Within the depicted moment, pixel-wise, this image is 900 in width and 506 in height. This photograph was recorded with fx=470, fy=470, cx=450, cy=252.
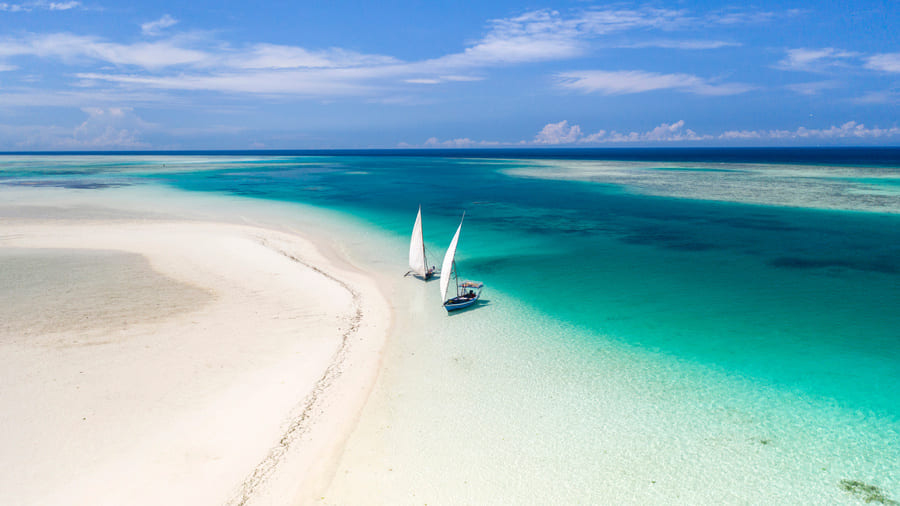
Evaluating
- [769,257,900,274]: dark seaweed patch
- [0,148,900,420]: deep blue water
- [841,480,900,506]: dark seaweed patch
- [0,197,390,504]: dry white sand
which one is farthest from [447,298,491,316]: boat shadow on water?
[769,257,900,274]: dark seaweed patch

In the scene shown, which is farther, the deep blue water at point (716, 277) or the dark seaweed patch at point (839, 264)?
the dark seaweed patch at point (839, 264)

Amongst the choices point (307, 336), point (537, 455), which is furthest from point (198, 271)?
point (537, 455)

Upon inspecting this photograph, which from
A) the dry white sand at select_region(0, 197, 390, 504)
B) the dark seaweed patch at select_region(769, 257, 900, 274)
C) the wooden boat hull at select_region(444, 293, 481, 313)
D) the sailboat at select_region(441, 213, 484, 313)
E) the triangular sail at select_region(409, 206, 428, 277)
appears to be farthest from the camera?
the dark seaweed patch at select_region(769, 257, 900, 274)

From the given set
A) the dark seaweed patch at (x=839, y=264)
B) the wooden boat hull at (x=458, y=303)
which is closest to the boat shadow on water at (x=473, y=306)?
the wooden boat hull at (x=458, y=303)

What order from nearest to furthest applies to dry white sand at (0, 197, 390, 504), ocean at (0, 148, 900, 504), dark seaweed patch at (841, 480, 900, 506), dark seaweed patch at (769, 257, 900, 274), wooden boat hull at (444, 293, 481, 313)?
1. dark seaweed patch at (841, 480, 900, 506)
2. dry white sand at (0, 197, 390, 504)
3. ocean at (0, 148, 900, 504)
4. wooden boat hull at (444, 293, 481, 313)
5. dark seaweed patch at (769, 257, 900, 274)

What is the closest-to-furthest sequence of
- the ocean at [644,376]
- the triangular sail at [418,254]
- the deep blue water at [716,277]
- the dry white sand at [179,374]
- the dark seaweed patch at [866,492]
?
1. the dark seaweed patch at [866,492]
2. the dry white sand at [179,374]
3. the ocean at [644,376]
4. the deep blue water at [716,277]
5. the triangular sail at [418,254]

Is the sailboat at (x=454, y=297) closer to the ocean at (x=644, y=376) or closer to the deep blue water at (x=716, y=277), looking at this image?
the ocean at (x=644, y=376)

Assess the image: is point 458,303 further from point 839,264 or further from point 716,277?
point 839,264

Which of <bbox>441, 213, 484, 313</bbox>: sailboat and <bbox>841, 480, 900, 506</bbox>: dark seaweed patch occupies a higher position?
<bbox>441, 213, 484, 313</bbox>: sailboat

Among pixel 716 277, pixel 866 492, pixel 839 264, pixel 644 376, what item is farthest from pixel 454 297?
pixel 839 264

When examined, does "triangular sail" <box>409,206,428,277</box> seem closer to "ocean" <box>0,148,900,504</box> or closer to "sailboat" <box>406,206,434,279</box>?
"sailboat" <box>406,206,434,279</box>
